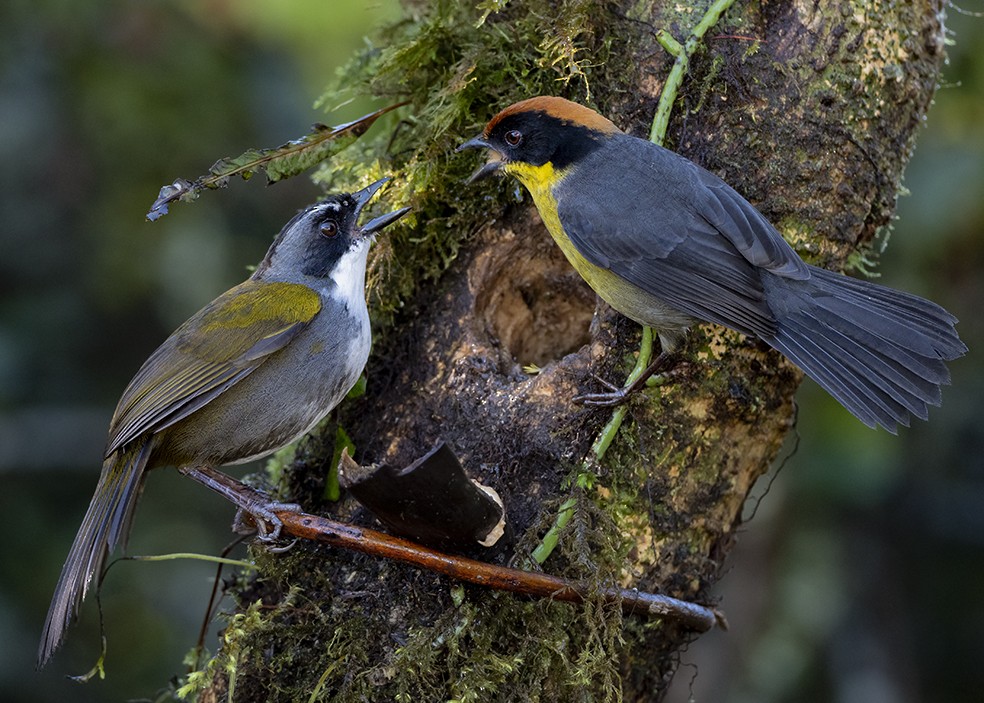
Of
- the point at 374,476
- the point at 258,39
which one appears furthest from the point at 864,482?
the point at 258,39

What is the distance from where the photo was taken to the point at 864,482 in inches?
196

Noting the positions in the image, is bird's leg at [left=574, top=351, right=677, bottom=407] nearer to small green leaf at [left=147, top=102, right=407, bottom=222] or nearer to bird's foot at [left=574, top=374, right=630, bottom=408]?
bird's foot at [left=574, top=374, right=630, bottom=408]

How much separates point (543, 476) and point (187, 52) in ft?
11.8

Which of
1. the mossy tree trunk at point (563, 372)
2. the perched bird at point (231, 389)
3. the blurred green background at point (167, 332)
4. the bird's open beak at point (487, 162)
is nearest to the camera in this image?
the mossy tree trunk at point (563, 372)

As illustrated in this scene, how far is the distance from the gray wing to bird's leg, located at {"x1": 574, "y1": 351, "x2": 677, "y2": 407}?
0.53ft

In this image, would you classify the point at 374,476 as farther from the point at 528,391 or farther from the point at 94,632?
the point at 94,632

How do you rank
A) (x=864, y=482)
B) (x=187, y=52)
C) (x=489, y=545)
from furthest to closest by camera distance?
1. (x=187, y=52)
2. (x=864, y=482)
3. (x=489, y=545)

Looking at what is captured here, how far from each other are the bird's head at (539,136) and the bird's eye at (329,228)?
0.54 meters

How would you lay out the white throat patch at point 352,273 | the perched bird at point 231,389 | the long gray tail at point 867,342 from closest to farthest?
the long gray tail at point 867,342
the perched bird at point 231,389
the white throat patch at point 352,273

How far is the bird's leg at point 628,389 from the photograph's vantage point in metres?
3.06

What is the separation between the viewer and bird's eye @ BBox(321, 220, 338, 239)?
3.66 meters

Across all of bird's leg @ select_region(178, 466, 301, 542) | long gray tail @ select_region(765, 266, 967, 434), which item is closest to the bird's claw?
bird's leg @ select_region(178, 466, 301, 542)

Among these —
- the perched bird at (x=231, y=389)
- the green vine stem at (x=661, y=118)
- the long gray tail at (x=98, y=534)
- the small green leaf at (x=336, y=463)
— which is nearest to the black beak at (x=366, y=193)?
the perched bird at (x=231, y=389)

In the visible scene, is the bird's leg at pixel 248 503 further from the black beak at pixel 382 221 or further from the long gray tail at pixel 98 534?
the black beak at pixel 382 221
